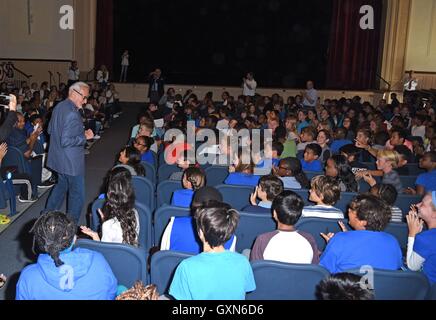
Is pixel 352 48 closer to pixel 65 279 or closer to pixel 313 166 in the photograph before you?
pixel 313 166

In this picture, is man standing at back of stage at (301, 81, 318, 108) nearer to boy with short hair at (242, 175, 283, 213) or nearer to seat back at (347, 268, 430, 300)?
boy with short hair at (242, 175, 283, 213)

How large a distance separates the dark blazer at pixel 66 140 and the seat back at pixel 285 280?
269 centimetres

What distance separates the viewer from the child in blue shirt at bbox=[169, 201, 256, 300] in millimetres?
2410

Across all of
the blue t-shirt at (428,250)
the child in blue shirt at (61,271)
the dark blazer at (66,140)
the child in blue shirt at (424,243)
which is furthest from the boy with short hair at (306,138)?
the child in blue shirt at (61,271)

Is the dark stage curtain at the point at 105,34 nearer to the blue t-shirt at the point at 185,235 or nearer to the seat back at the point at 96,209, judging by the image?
the seat back at the point at 96,209

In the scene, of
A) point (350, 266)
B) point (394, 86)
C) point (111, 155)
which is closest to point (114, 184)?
point (350, 266)

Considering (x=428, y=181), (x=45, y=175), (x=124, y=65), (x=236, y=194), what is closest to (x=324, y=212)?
(x=236, y=194)

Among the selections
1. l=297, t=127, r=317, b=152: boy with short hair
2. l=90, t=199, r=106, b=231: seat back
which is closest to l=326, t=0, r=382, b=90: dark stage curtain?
l=297, t=127, r=317, b=152: boy with short hair

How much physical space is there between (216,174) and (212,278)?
3.04 m

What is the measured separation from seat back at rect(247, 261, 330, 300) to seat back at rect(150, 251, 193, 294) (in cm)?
42

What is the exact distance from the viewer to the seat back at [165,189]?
4628mm

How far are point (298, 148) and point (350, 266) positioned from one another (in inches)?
152
